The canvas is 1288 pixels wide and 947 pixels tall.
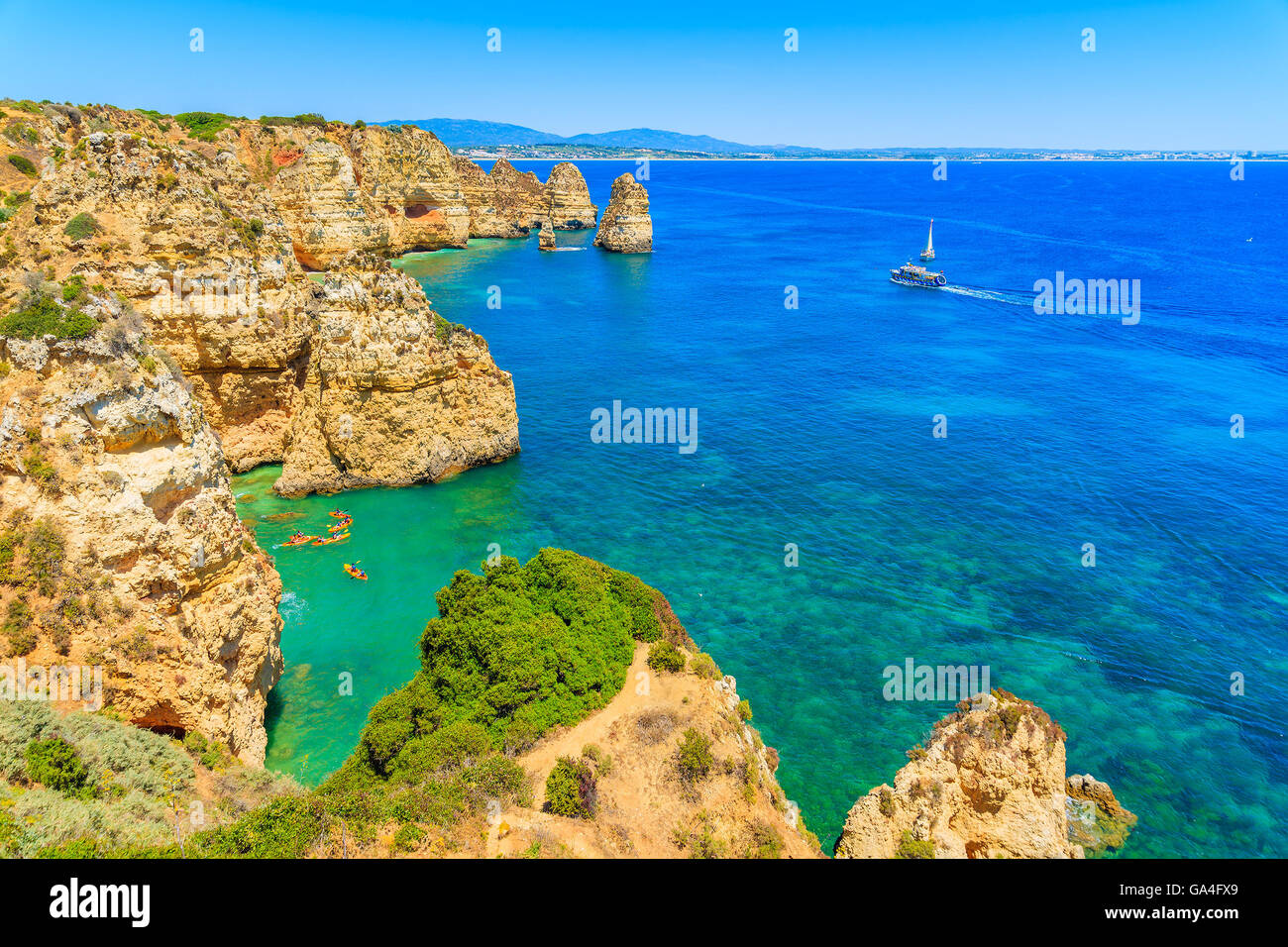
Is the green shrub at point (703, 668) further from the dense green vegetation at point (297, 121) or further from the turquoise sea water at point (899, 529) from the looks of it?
the dense green vegetation at point (297, 121)

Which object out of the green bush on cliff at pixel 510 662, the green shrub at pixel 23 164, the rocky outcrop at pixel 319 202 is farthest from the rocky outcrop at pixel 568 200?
the green bush on cliff at pixel 510 662

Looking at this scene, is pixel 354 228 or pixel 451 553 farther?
pixel 354 228

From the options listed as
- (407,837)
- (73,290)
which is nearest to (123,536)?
(73,290)

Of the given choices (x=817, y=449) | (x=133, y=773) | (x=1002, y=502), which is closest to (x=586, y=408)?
(x=817, y=449)

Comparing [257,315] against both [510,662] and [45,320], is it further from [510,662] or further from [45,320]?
[510,662]

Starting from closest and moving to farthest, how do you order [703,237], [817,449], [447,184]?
[817,449] < [447,184] < [703,237]

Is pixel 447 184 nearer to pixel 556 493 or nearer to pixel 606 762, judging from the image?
pixel 556 493
